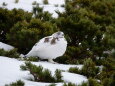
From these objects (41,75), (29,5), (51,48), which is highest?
(29,5)

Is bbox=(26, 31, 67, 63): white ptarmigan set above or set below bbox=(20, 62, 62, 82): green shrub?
above

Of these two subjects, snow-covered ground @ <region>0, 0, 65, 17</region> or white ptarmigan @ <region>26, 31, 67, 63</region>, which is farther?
snow-covered ground @ <region>0, 0, 65, 17</region>

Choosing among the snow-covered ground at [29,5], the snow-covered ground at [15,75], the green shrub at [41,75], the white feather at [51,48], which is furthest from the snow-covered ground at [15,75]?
the snow-covered ground at [29,5]

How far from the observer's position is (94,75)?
203 inches

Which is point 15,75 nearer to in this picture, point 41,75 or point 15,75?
point 15,75

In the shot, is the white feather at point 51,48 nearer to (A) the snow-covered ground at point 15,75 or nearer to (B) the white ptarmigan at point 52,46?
(B) the white ptarmigan at point 52,46

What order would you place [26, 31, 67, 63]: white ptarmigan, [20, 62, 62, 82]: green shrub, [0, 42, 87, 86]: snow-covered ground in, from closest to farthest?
[0, 42, 87, 86]: snow-covered ground < [20, 62, 62, 82]: green shrub < [26, 31, 67, 63]: white ptarmigan

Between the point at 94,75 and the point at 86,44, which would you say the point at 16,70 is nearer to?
the point at 94,75

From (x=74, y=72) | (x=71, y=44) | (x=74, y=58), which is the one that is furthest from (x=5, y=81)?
(x=71, y=44)

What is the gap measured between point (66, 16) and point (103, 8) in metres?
2.69

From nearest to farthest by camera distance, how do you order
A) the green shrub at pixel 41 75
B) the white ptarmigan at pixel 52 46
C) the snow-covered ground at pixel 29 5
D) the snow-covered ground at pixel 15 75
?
the snow-covered ground at pixel 15 75
the green shrub at pixel 41 75
the white ptarmigan at pixel 52 46
the snow-covered ground at pixel 29 5

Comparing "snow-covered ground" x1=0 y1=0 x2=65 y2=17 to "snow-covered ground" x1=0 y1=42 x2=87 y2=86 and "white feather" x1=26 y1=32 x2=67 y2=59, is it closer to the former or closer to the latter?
"white feather" x1=26 y1=32 x2=67 y2=59

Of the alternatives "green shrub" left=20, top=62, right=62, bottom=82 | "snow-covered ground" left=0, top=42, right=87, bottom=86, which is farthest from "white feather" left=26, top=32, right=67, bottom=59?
"green shrub" left=20, top=62, right=62, bottom=82

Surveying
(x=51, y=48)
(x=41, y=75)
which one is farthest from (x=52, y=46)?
(x=41, y=75)
